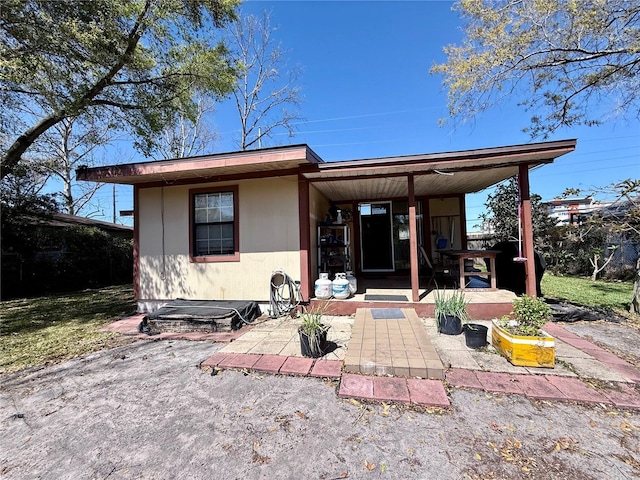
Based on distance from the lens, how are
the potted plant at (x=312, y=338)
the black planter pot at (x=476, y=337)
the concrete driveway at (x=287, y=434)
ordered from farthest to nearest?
the black planter pot at (x=476, y=337) → the potted plant at (x=312, y=338) → the concrete driveway at (x=287, y=434)

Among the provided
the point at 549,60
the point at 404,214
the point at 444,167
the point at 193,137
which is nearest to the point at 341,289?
the point at 444,167

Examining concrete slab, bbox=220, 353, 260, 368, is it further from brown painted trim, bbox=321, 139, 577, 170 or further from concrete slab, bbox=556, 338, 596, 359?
concrete slab, bbox=556, 338, 596, 359

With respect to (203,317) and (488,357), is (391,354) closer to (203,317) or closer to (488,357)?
(488,357)

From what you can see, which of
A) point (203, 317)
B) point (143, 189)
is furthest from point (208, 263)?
A: point (143, 189)

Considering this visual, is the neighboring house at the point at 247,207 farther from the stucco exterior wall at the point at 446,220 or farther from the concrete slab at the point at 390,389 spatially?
the concrete slab at the point at 390,389

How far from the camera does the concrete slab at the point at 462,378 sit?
2594 millimetres

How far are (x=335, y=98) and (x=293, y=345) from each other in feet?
45.0

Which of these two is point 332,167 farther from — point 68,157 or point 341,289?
point 68,157

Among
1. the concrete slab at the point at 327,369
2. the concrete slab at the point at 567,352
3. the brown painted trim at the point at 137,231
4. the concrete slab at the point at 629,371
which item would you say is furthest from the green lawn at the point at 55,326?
the concrete slab at the point at 629,371

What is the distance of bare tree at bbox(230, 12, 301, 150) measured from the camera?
14.7 meters

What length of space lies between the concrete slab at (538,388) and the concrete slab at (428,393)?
2.29ft

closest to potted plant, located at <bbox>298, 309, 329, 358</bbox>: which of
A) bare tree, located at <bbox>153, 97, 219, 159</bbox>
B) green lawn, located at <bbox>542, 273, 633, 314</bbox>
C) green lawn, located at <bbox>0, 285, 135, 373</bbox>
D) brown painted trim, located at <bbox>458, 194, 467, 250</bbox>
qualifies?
green lawn, located at <bbox>0, 285, 135, 373</bbox>

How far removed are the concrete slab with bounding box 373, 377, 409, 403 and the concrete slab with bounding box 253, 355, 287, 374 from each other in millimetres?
993

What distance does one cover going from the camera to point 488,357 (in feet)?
10.3
